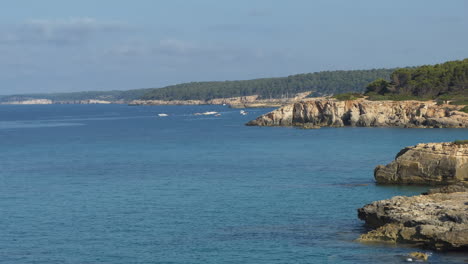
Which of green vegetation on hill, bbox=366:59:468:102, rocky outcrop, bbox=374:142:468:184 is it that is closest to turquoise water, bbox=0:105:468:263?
rocky outcrop, bbox=374:142:468:184

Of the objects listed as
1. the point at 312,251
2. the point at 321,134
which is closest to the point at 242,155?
the point at 321,134

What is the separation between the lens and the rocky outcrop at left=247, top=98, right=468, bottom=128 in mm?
119438

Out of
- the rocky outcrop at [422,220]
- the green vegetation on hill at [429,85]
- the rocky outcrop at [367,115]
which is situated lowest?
the rocky outcrop at [422,220]

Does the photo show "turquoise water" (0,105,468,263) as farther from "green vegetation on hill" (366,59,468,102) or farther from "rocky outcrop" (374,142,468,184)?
"green vegetation on hill" (366,59,468,102)

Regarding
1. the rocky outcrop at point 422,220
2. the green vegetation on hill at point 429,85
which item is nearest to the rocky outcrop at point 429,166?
the rocky outcrop at point 422,220

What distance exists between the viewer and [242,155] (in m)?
82.8

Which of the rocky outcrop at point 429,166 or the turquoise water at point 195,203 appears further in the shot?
the rocky outcrop at point 429,166

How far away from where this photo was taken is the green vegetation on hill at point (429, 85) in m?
135

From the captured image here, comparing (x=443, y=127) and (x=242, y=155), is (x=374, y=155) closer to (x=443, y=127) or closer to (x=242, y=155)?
(x=242, y=155)

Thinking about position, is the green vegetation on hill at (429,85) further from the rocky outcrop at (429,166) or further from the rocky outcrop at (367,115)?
the rocky outcrop at (429,166)

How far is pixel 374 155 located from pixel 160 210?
38214mm

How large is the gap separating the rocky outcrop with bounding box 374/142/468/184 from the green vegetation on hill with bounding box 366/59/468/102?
75.4 meters

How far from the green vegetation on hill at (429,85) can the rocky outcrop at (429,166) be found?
7536 centimetres

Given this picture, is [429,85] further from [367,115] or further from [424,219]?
[424,219]
